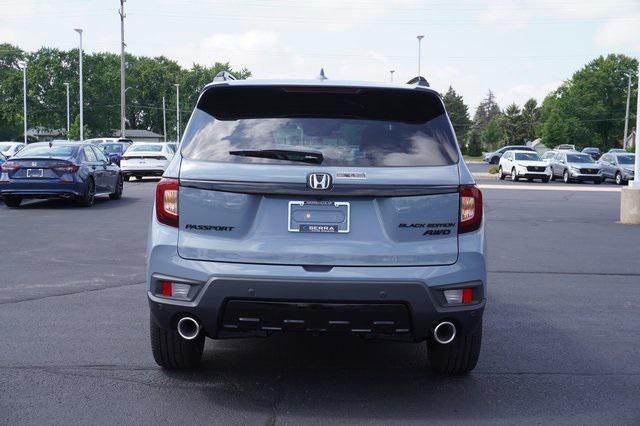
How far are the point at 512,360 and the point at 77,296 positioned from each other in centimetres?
445

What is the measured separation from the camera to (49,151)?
1967cm

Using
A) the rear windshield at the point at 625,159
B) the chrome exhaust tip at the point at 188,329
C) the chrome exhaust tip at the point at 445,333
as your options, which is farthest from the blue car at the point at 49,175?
the rear windshield at the point at 625,159

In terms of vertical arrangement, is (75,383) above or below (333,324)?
below

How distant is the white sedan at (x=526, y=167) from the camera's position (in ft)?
143

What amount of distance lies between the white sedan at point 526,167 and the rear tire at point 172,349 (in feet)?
130

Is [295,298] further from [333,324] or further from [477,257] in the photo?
[477,257]

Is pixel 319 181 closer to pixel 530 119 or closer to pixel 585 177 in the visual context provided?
pixel 585 177

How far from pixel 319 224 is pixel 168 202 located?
90 cm

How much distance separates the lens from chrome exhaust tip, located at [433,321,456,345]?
4945 mm

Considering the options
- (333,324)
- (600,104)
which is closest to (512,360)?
(333,324)

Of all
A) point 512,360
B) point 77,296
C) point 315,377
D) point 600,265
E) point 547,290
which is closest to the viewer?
point 315,377

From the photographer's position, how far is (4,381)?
5379 millimetres

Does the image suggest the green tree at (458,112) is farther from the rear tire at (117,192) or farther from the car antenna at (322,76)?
the car antenna at (322,76)

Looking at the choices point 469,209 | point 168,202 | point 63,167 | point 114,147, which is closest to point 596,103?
point 114,147
